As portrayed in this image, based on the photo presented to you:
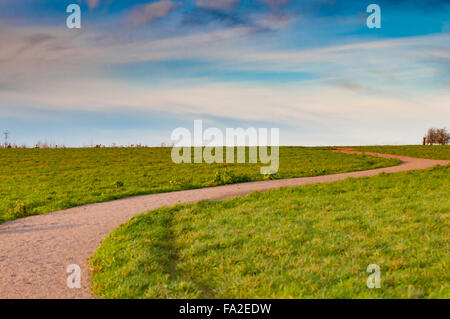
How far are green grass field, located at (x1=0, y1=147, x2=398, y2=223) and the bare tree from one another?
154 feet

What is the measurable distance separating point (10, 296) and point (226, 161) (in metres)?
27.9

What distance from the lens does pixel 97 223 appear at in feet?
40.3

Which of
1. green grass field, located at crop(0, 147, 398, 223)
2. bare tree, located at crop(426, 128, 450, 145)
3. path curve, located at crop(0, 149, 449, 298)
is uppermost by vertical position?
bare tree, located at crop(426, 128, 450, 145)

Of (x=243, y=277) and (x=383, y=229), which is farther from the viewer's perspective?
(x=383, y=229)

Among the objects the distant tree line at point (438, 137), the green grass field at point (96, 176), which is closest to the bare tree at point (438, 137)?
the distant tree line at point (438, 137)

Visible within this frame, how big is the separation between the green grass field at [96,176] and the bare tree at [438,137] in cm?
4694

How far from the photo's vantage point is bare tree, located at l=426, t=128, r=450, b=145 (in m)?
73.3

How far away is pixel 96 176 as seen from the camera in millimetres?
25219

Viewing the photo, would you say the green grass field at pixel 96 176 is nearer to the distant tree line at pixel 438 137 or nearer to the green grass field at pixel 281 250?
the green grass field at pixel 281 250

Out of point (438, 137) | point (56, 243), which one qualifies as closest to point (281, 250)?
point (56, 243)

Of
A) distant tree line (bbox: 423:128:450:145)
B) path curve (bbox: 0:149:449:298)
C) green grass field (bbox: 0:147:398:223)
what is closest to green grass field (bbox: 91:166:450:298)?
path curve (bbox: 0:149:449:298)

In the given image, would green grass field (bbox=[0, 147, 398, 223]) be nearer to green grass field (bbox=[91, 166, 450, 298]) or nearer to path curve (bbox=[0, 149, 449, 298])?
path curve (bbox=[0, 149, 449, 298])
